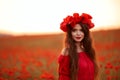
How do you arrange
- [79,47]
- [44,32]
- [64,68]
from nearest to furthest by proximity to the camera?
[64,68]
[79,47]
[44,32]

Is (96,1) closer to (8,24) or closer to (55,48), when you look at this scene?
(55,48)

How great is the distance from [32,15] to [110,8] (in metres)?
0.73

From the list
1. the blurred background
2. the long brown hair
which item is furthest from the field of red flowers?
the long brown hair

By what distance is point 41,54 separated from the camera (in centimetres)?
332

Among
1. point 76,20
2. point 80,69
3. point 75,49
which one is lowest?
point 80,69

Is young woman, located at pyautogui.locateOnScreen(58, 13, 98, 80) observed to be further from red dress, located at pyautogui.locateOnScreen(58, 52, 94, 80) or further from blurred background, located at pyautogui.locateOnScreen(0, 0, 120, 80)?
blurred background, located at pyautogui.locateOnScreen(0, 0, 120, 80)

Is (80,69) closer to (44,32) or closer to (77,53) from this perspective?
(77,53)

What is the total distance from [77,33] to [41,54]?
1.30m

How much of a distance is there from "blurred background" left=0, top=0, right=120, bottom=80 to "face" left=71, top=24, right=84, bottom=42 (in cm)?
118

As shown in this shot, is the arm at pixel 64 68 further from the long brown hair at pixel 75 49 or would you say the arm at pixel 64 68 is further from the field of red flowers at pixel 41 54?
the field of red flowers at pixel 41 54

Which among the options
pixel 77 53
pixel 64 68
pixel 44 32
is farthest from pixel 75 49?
pixel 44 32

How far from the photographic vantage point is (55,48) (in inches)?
130

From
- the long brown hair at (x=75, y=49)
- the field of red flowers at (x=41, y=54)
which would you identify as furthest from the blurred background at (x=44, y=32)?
the long brown hair at (x=75, y=49)

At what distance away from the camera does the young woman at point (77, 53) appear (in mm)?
1997
